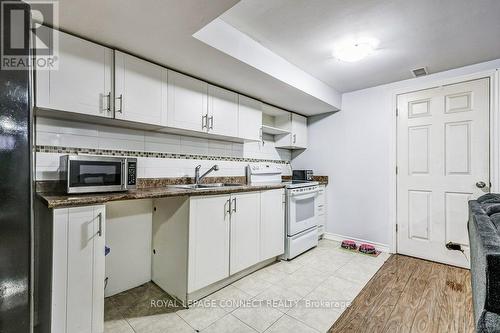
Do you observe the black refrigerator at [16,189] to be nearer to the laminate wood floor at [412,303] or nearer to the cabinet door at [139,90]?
the cabinet door at [139,90]

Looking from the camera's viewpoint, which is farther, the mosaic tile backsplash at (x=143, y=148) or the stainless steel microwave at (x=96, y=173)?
the mosaic tile backsplash at (x=143, y=148)

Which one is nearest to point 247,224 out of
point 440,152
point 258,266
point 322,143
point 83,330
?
point 258,266

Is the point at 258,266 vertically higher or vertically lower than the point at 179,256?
lower

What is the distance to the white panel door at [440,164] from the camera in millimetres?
2510

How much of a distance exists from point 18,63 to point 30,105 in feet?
0.46

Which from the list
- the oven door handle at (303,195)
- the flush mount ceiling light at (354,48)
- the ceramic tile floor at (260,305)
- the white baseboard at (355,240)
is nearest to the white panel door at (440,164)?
the white baseboard at (355,240)

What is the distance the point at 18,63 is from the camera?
0.75 meters

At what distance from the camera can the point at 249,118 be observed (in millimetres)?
2789

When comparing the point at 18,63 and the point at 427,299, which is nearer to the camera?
the point at 18,63

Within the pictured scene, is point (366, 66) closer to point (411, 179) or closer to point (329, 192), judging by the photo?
point (411, 179)

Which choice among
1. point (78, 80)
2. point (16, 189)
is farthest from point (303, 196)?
point (16, 189)

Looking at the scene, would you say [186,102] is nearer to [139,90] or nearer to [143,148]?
[139,90]

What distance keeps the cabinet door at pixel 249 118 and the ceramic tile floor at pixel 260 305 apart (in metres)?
1.55

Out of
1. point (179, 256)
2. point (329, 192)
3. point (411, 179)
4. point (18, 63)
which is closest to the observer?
point (18, 63)
